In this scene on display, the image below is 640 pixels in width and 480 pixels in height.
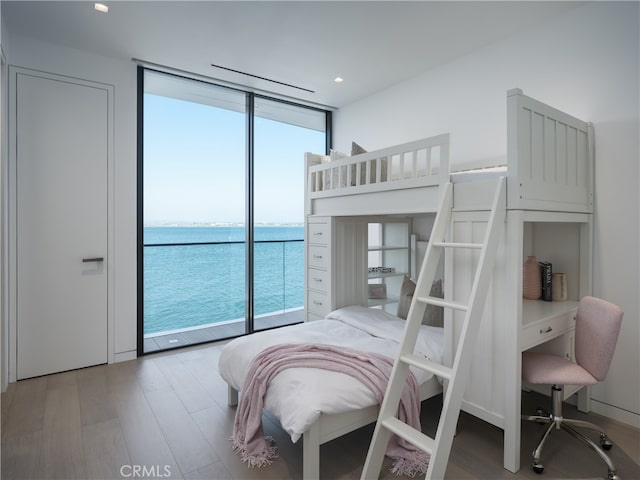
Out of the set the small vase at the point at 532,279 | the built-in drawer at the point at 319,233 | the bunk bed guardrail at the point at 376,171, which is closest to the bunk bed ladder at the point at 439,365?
the bunk bed guardrail at the point at 376,171

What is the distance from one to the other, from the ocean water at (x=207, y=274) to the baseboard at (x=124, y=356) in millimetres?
305

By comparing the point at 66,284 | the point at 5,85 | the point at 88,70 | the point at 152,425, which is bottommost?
the point at 152,425

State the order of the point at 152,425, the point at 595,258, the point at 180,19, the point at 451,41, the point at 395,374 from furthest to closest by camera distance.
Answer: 1. the point at 451,41
2. the point at 180,19
3. the point at 595,258
4. the point at 152,425
5. the point at 395,374

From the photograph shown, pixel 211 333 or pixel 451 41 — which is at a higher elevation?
pixel 451 41

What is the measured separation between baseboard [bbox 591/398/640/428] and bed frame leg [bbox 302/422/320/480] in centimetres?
198

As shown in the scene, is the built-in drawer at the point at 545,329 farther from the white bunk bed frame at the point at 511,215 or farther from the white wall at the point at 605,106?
the white wall at the point at 605,106

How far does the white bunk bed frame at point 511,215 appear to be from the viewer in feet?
6.02

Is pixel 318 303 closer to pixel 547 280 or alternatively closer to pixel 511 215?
pixel 547 280

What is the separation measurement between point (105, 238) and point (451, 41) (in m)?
3.39

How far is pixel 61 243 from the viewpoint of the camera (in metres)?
3.06

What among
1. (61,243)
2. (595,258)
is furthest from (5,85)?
(595,258)

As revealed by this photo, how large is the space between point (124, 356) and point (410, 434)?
2791mm

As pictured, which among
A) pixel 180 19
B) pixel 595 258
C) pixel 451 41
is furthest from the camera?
pixel 451 41

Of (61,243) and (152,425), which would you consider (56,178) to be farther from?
(152,425)
